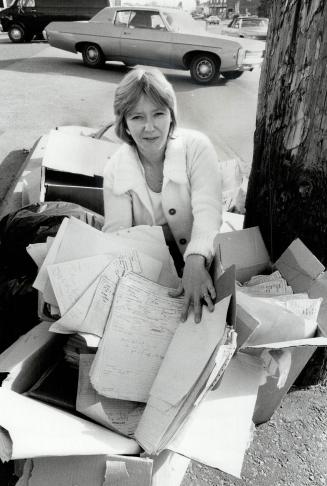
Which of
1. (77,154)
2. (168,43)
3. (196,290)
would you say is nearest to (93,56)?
(168,43)

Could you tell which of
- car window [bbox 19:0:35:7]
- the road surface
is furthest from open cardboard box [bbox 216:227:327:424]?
car window [bbox 19:0:35:7]

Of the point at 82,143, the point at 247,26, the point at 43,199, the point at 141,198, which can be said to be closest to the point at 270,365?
the point at 141,198

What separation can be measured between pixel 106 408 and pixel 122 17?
9.16 metres

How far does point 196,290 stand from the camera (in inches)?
54.1

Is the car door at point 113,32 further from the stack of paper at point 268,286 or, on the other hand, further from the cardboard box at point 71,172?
the stack of paper at point 268,286

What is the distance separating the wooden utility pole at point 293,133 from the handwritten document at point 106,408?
861 mm

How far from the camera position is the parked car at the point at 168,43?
8.11 metres

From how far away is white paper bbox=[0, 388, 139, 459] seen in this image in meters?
1.03

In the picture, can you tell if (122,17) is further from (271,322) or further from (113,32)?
(271,322)

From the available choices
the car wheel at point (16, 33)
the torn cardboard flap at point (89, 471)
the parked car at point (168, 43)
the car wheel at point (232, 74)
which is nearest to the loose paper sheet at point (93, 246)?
the torn cardboard flap at point (89, 471)

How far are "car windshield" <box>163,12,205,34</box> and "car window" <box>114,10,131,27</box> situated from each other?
851mm

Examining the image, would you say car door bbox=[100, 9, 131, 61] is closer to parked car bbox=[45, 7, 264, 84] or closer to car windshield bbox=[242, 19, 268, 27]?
parked car bbox=[45, 7, 264, 84]

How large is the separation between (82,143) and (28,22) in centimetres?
1364

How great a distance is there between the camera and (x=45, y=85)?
7992 mm
